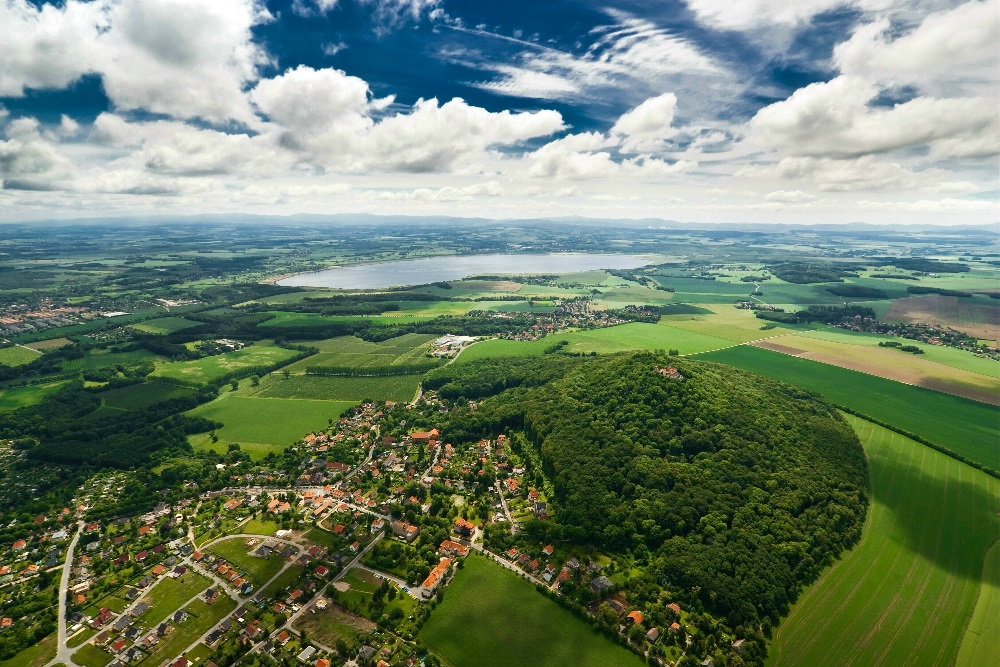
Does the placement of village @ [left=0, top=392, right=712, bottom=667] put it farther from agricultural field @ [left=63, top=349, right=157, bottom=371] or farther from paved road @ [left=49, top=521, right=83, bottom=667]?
agricultural field @ [left=63, top=349, right=157, bottom=371]

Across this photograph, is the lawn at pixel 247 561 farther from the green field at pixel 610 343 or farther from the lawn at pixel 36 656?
the green field at pixel 610 343

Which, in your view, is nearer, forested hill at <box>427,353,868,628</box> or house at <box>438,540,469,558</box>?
forested hill at <box>427,353,868,628</box>

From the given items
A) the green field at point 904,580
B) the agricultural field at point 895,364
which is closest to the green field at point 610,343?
the agricultural field at point 895,364

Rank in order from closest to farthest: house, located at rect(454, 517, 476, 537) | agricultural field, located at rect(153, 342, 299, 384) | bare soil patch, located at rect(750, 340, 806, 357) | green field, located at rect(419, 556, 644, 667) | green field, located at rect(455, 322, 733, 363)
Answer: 1. green field, located at rect(419, 556, 644, 667)
2. house, located at rect(454, 517, 476, 537)
3. agricultural field, located at rect(153, 342, 299, 384)
4. bare soil patch, located at rect(750, 340, 806, 357)
5. green field, located at rect(455, 322, 733, 363)

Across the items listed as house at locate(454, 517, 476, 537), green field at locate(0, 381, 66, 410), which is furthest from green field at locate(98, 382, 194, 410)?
house at locate(454, 517, 476, 537)

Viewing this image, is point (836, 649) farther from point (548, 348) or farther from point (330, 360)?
point (330, 360)
